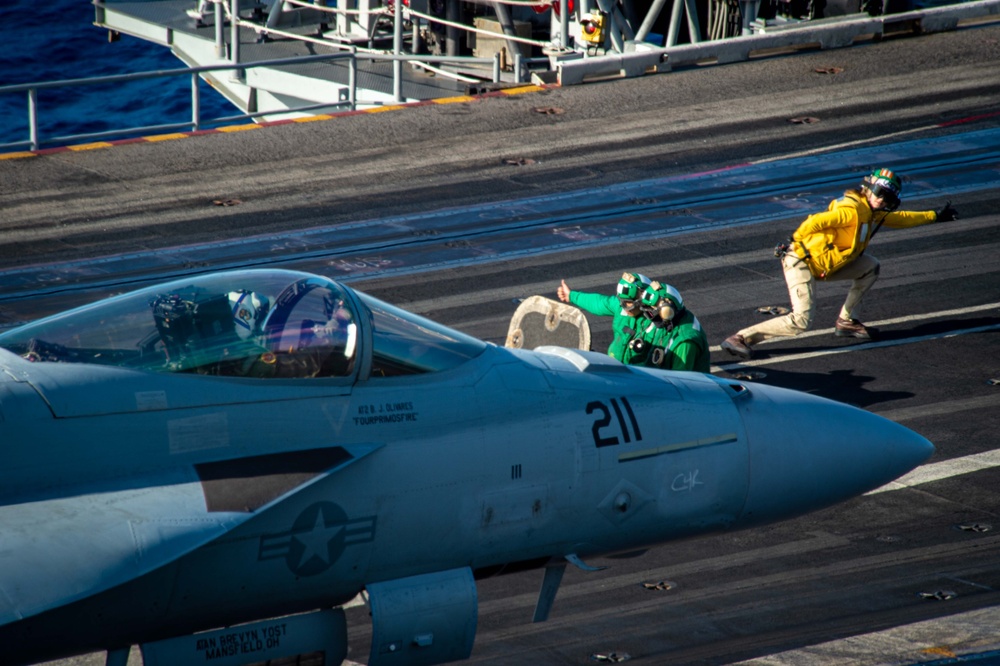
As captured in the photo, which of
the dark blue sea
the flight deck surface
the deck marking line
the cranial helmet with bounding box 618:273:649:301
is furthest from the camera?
the dark blue sea

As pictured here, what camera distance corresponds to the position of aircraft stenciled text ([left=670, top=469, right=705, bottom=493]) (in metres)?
8.20

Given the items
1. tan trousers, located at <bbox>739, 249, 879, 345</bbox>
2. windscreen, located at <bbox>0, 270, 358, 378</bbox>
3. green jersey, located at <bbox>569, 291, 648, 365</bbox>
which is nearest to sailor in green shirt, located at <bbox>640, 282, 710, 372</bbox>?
green jersey, located at <bbox>569, 291, 648, 365</bbox>

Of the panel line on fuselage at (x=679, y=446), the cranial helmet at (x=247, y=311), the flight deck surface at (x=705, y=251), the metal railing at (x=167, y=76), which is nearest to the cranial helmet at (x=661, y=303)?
the flight deck surface at (x=705, y=251)

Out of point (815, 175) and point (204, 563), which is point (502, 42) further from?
point (204, 563)

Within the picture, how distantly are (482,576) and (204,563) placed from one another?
1885 mm

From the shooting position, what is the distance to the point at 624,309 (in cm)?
1291

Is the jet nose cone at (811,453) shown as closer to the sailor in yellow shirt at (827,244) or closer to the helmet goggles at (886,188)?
the sailor in yellow shirt at (827,244)

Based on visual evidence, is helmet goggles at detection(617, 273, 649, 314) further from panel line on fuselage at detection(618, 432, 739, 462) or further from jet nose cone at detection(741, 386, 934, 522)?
panel line on fuselage at detection(618, 432, 739, 462)

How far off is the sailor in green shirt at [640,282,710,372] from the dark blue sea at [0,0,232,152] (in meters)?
34.8

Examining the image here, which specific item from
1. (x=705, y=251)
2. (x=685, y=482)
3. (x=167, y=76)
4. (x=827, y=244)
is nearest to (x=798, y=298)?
(x=827, y=244)

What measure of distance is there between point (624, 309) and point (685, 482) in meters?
4.86

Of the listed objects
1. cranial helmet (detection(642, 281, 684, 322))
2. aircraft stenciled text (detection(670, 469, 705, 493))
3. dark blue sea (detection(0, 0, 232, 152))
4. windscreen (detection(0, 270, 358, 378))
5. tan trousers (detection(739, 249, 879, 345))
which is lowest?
dark blue sea (detection(0, 0, 232, 152))

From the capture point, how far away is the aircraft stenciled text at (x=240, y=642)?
23.5 feet

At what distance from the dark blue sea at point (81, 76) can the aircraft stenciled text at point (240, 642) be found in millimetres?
39227
